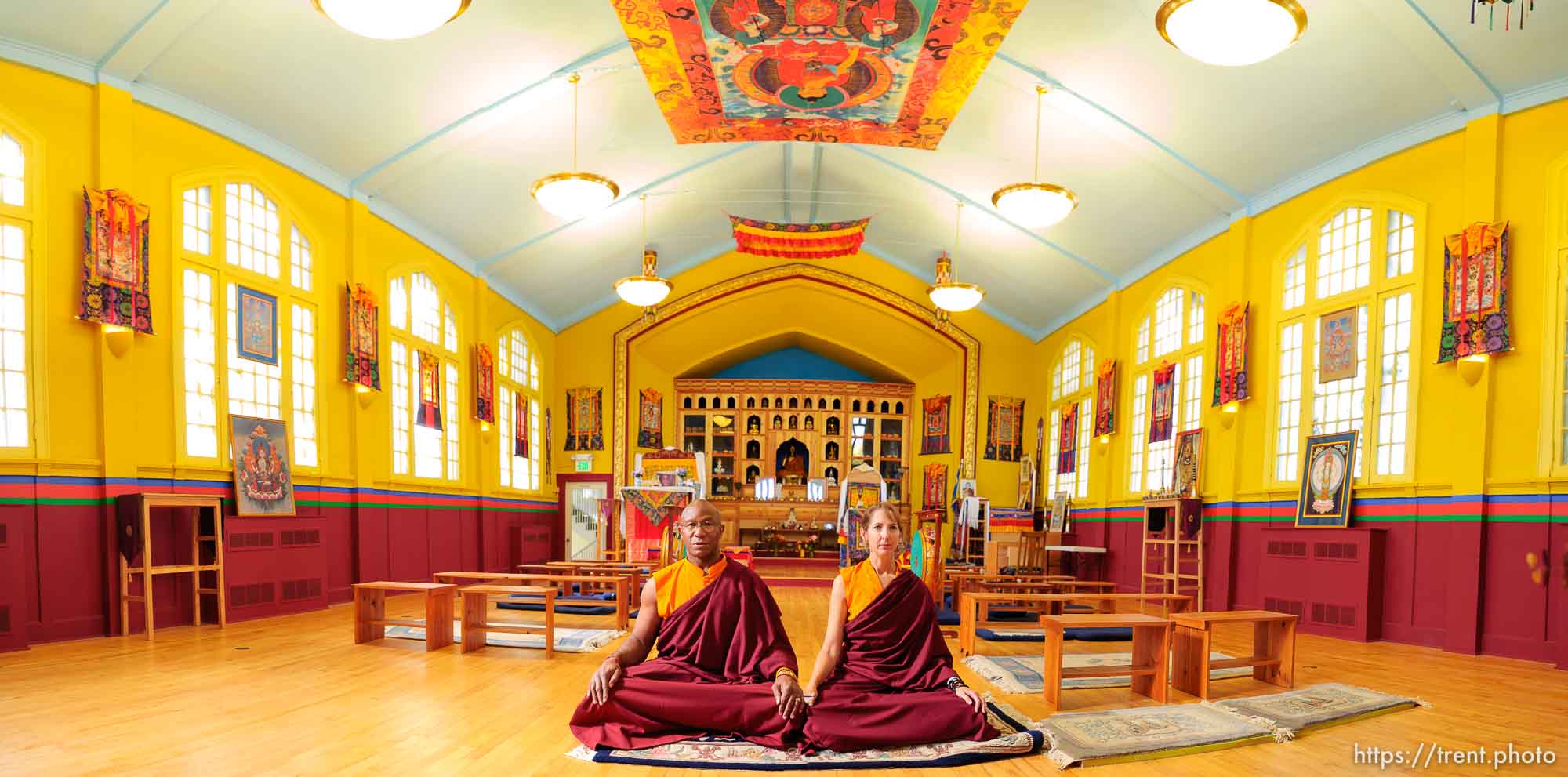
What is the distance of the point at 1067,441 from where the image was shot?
577 inches

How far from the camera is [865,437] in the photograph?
18.3 metres

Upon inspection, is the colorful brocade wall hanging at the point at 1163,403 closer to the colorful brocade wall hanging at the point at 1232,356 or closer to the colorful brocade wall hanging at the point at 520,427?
the colorful brocade wall hanging at the point at 1232,356

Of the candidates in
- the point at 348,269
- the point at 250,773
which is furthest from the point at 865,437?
the point at 250,773

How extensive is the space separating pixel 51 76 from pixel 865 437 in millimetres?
13989

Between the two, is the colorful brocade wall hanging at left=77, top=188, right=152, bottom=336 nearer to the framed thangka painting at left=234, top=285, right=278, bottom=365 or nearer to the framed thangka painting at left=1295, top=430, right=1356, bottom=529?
the framed thangka painting at left=234, top=285, right=278, bottom=365

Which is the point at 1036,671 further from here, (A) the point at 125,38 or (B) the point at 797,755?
(A) the point at 125,38

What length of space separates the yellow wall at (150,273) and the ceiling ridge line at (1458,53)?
919 centimetres

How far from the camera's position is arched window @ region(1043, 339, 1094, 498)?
1382cm

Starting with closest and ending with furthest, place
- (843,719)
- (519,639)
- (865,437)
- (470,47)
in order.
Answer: (843,719), (519,639), (470,47), (865,437)

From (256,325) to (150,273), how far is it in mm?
1209

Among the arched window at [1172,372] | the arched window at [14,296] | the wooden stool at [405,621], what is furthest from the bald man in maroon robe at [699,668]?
the arched window at [1172,372]

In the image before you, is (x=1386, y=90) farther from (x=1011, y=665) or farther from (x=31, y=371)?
(x=31, y=371)

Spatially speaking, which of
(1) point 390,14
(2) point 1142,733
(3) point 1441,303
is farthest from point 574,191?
(3) point 1441,303

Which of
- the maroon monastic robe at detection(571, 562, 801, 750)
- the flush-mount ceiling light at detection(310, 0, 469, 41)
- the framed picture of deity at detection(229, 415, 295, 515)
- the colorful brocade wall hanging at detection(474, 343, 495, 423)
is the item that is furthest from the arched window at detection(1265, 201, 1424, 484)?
the colorful brocade wall hanging at detection(474, 343, 495, 423)
